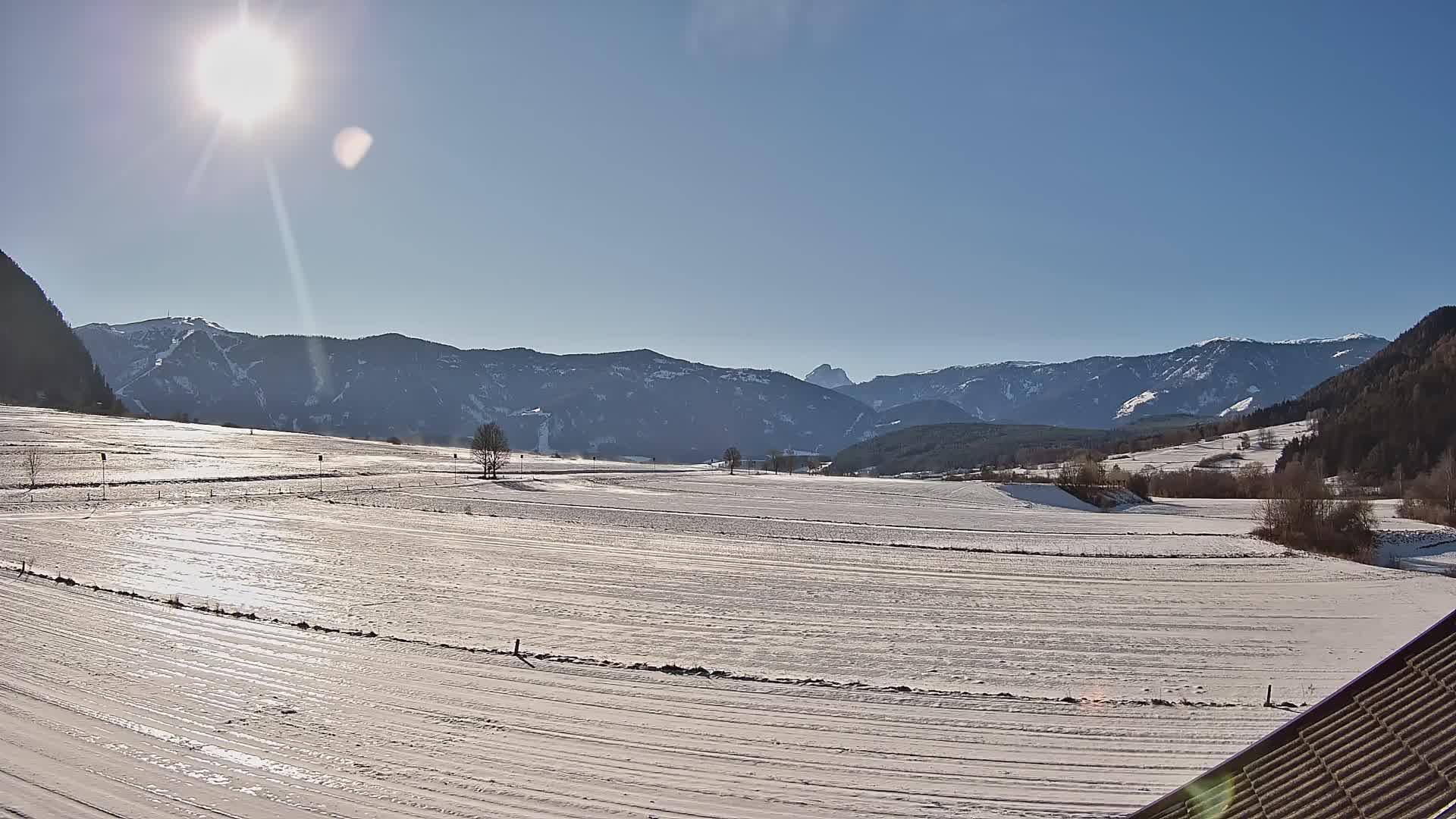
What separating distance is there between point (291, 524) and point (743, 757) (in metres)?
38.1

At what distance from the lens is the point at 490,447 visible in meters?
92.1

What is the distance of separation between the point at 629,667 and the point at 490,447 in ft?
260

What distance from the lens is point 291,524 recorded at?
41750 mm

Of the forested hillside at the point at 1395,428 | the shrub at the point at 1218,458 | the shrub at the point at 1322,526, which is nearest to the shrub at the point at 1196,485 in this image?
the forested hillside at the point at 1395,428

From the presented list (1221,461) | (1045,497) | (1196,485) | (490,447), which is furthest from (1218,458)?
(490,447)

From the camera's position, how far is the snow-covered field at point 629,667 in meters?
11.7

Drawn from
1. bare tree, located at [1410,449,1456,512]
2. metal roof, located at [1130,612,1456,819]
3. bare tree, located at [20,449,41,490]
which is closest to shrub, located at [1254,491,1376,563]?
bare tree, located at [1410,449,1456,512]

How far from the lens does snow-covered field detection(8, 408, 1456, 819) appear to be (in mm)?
11664

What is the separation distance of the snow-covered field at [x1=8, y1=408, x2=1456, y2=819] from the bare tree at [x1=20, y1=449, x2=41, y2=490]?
19.3 metres

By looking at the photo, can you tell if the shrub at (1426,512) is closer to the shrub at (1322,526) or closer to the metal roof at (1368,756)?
the shrub at (1322,526)

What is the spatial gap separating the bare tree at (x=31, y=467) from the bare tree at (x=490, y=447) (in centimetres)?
3729

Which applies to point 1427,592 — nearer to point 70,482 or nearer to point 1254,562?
point 1254,562

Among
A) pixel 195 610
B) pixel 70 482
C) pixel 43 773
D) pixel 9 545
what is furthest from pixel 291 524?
pixel 43 773

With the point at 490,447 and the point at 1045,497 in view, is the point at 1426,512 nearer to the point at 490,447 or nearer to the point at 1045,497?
the point at 1045,497
